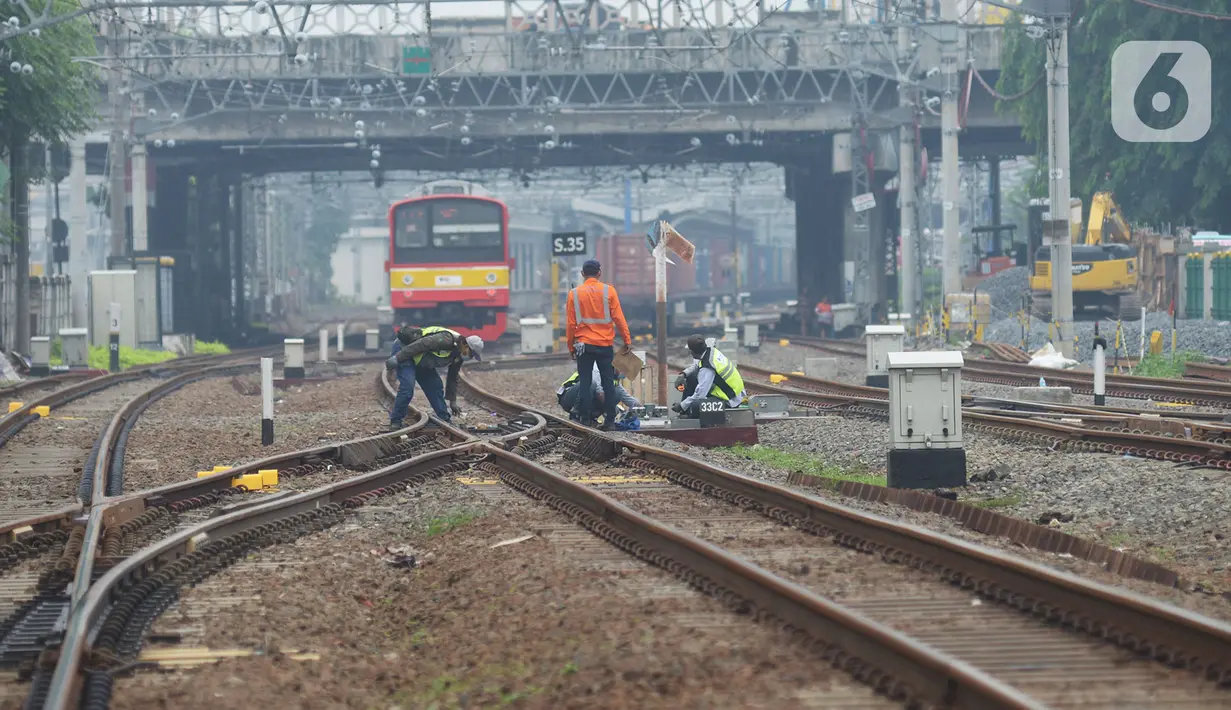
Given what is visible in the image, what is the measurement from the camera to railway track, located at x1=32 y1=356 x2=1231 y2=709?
4797mm

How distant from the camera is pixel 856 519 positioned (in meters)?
7.82

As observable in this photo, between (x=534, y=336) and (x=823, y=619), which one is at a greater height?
(x=534, y=336)

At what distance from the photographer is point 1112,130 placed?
3950cm

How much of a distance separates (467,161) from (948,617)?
144 feet

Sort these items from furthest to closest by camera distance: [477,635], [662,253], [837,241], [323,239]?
[323,239], [837,241], [662,253], [477,635]

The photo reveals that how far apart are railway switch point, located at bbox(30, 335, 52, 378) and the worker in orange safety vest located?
16.8 m

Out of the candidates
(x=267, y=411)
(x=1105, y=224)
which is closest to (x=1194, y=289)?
(x=1105, y=224)

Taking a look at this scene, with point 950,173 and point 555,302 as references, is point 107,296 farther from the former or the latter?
point 950,173

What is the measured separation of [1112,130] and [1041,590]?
35.6 meters

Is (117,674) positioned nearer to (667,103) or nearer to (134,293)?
(134,293)

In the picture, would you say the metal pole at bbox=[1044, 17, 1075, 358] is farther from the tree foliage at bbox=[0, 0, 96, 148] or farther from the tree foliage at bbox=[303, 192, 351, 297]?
the tree foliage at bbox=[303, 192, 351, 297]

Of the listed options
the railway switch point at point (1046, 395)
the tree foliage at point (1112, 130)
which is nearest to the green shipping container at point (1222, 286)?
the tree foliage at point (1112, 130)

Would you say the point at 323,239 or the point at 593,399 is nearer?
the point at 593,399

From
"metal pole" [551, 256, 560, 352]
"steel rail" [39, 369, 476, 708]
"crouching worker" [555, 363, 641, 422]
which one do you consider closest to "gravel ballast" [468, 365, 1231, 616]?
"crouching worker" [555, 363, 641, 422]
